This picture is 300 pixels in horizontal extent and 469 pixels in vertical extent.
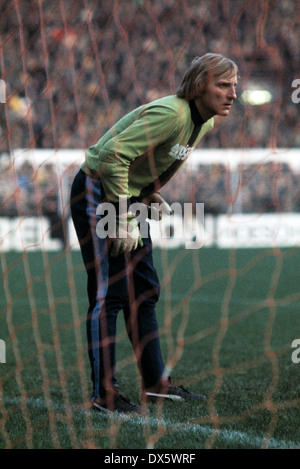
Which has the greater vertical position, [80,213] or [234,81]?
[234,81]

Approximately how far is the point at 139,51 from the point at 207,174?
9.49ft

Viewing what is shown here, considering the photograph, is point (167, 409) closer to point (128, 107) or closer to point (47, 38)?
point (128, 107)

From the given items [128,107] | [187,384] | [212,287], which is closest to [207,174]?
[128,107]

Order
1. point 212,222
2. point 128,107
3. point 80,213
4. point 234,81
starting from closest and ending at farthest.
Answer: point 234,81
point 80,213
point 212,222
point 128,107

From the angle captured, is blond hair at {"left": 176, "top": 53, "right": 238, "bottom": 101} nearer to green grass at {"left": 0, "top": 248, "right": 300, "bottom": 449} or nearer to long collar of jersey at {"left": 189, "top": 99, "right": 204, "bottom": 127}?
long collar of jersey at {"left": 189, "top": 99, "right": 204, "bottom": 127}

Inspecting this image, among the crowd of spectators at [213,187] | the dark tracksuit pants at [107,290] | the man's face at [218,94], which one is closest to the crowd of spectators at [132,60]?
the crowd of spectators at [213,187]

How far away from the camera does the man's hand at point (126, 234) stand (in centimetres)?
215

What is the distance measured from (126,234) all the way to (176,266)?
511cm

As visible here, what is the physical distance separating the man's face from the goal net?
1.26 feet

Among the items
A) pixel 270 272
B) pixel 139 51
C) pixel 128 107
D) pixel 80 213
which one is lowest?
pixel 270 272

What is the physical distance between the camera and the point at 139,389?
2662mm

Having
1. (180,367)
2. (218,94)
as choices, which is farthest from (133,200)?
(180,367)

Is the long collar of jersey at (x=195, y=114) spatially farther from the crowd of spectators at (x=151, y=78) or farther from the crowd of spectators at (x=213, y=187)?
the crowd of spectators at (x=151, y=78)

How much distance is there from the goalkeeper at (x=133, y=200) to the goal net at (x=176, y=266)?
16cm
